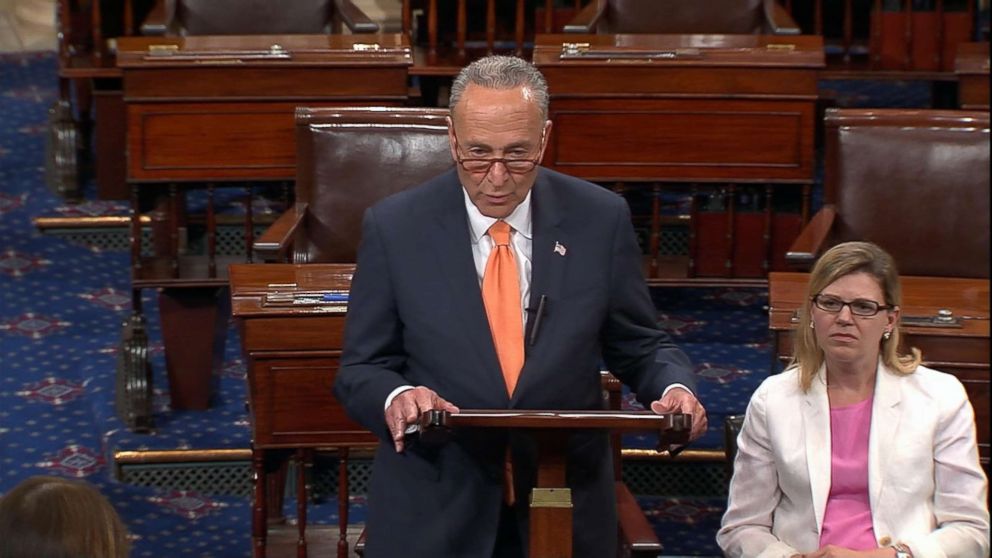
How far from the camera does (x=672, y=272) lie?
14.8ft

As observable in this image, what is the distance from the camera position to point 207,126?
4.27 meters

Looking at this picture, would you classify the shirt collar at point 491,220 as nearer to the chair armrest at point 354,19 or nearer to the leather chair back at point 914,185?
the leather chair back at point 914,185

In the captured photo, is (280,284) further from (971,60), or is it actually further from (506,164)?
(971,60)

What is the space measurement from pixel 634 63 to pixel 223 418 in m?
1.35

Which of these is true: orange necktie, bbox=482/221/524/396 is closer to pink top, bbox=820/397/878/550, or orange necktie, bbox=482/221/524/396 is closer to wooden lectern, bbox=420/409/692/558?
wooden lectern, bbox=420/409/692/558

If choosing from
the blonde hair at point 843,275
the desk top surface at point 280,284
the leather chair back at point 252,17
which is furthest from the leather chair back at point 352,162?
the leather chair back at point 252,17

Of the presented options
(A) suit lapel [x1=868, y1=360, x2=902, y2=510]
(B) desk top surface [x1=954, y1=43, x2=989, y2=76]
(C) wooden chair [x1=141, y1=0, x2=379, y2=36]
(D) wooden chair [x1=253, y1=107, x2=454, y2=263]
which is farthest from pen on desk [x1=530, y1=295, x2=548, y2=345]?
(C) wooden chair [x1=141, y1=0, x2=379, y2=36]

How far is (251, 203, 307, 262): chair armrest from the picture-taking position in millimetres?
3488

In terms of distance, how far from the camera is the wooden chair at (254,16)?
17.1ft

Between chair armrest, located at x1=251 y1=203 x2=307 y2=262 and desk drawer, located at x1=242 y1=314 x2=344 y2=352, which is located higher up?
chair armrest, located at x1=251 y1=203 x2=307 y2=262

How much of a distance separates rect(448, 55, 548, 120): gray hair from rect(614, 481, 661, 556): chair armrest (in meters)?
0.78

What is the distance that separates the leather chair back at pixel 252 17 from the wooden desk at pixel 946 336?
2460mm

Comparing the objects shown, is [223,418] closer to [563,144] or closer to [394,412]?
[563,144]

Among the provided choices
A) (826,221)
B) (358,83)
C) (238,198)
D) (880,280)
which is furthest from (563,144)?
→ (880,280)
